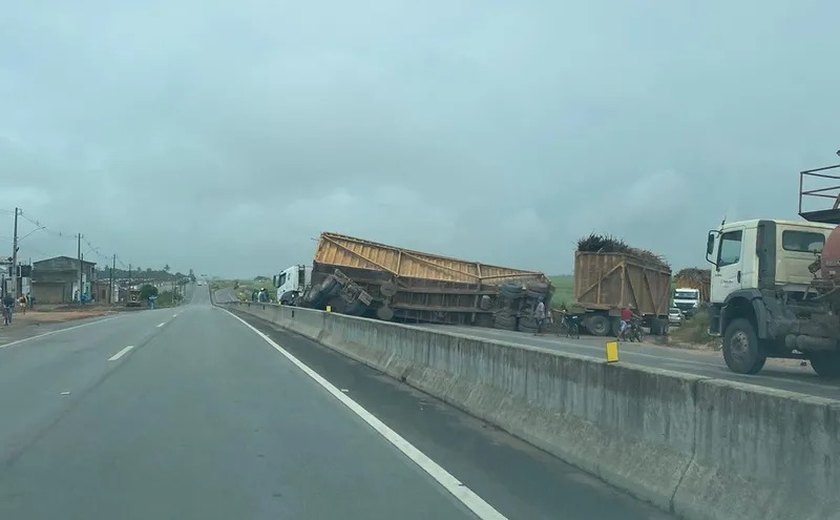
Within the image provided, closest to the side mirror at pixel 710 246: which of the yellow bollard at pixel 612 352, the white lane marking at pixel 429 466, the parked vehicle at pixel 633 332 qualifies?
the white lane marking at pixel 429 466

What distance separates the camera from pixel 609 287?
126 feet

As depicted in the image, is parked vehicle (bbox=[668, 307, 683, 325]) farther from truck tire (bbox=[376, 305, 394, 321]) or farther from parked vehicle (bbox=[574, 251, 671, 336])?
truck tire (bbox=[376, 305, 394, 321])

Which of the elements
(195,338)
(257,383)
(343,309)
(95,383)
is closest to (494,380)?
(257,383)

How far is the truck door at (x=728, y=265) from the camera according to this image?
1853cm

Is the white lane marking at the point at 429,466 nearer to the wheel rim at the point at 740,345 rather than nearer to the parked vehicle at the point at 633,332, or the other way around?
the wheel rim at the point at 740,345

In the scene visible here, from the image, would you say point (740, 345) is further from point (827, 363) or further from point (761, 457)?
point (761, 457)

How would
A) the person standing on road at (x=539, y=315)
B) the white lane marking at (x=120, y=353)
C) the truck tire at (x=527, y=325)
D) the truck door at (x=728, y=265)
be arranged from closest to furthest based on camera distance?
the truck door at (x=728, y=265) < the white lane marking at (x=120, y=353) < the person standing on road at (x=539, y=315) < the truck tire at (x=527, y=325)

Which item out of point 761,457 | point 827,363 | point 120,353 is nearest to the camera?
point 761,457

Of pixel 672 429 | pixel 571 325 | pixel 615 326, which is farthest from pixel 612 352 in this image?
pixel 615 326

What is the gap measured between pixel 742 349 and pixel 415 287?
23152mm

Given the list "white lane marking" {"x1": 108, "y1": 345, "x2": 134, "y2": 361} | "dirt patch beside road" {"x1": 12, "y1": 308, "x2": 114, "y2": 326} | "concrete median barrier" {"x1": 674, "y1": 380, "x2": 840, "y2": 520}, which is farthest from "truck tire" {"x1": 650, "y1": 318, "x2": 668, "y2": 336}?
"concrete median barrier" {"x1": 674, "y1": 380, "x2": 840, "y2": 520}

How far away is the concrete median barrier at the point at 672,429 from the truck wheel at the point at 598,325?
89.3 feet

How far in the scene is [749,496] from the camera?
5.74 meters

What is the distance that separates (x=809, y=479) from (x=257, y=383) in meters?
11.9
